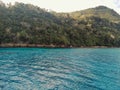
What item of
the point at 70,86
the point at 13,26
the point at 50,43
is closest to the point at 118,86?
the point at 70,86

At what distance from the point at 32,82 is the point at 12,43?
112 m

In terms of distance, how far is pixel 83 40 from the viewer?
19338cm

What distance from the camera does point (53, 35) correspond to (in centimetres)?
17212

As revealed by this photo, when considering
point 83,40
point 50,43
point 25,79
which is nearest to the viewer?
point 25,79

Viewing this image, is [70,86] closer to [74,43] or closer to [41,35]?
[41,35]

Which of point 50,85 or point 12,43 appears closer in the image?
point 50,85

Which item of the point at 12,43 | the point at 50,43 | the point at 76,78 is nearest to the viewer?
the point at 76,78

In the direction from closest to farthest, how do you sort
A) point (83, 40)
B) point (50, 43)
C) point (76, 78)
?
point (76, 78), point (50, 43), point (83, 40)

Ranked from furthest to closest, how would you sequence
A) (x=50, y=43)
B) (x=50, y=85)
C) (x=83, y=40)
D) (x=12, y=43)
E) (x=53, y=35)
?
(x=83, y=40), (x=53, y=35), (x=50, y=43), (x=12, y=43), (x=50, y=85)

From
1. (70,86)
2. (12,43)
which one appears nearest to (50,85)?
(70,86)

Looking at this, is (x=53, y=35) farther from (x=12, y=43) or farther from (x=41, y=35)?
(x=12, y=43)

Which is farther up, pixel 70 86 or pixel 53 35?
pixel 53 35

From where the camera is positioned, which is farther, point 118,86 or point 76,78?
point 76,78

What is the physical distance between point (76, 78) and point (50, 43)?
4798 inches
